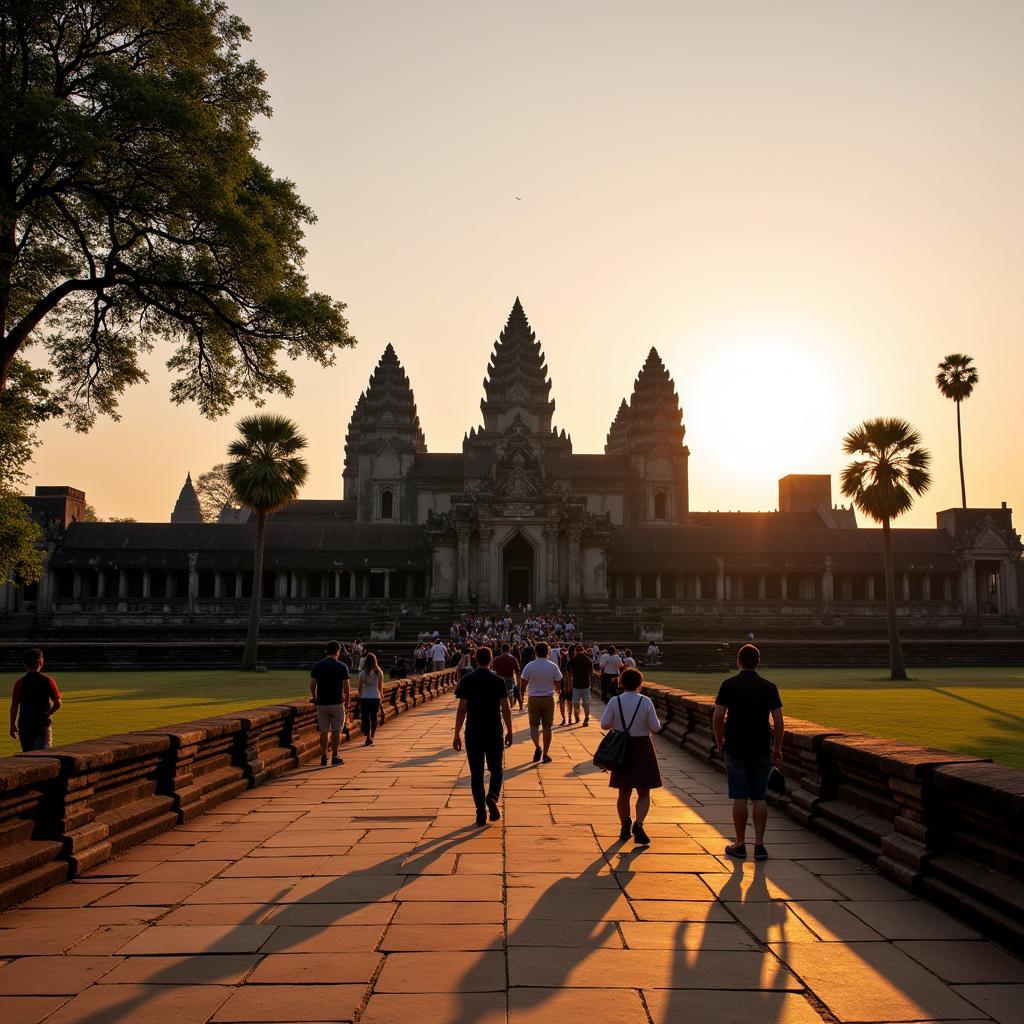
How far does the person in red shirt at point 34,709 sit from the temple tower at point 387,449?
7224 cm

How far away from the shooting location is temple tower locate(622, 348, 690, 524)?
279ft

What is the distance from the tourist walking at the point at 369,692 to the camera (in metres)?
15.5

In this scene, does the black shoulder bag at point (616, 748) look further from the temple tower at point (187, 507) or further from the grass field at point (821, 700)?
the temple tower at point (187, 507)

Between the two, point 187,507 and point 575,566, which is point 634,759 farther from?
point 187,507

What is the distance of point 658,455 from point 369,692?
2865 inches

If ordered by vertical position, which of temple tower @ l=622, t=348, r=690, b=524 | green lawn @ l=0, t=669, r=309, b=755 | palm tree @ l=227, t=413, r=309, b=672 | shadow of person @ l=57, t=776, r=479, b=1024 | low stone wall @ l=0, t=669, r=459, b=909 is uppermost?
temple tower @ l=622, t=348, r=690, b=524

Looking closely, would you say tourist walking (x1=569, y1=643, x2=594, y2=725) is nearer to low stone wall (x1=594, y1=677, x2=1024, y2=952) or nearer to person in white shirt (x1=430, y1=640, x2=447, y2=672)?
low stone wall (x1=594, y1=677, x2=1024, y2=952)

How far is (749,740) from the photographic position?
7926 mm

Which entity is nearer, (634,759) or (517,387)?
(634,759)

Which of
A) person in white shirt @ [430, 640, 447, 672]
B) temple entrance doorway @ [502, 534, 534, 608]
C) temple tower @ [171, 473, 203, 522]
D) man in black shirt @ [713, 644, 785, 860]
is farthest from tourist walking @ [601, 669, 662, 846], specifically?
temple tower @ [171, 473, 203, 522]

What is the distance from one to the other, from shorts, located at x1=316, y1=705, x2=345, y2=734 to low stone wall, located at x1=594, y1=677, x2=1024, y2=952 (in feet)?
20.0

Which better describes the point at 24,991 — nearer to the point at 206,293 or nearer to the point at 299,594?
the point at 206,293

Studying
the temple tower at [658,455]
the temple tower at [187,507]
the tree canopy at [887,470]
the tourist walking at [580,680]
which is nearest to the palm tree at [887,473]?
the tree canopy at [887,470]

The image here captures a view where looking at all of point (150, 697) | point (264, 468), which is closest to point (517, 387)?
point (264, 468)
